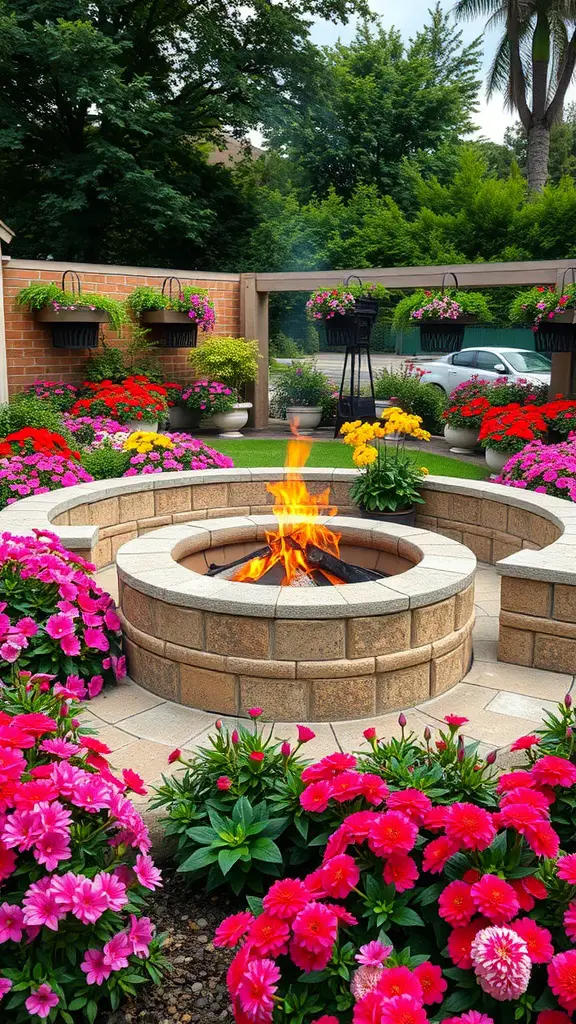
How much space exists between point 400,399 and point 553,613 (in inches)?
400

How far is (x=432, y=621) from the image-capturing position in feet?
11.7

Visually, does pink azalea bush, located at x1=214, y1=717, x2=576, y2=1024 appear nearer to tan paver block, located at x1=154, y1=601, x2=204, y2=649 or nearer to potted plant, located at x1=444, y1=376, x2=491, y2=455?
tan paver block, located at x1=154, y1=601, x2=204, y2=649

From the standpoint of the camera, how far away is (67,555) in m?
3.89

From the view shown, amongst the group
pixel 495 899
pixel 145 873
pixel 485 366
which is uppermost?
pixel 485 366

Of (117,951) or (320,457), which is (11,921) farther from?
(320,457)

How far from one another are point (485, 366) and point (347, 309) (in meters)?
Result: 5.34

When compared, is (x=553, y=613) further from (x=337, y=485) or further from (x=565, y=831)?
(x=337, y=485)

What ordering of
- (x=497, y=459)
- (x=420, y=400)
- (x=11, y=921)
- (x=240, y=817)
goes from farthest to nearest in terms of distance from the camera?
(x=420, y=400)
(x=497, y=459)
(x=240, y=817)
(x=11, y=921)

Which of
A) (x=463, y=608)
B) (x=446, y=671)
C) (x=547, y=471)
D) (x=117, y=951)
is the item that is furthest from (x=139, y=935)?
(x=547, y=471)

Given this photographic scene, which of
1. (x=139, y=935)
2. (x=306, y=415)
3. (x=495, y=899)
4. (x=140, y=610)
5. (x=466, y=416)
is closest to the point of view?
(x=495, y=899)

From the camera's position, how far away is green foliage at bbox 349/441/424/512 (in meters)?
5.88

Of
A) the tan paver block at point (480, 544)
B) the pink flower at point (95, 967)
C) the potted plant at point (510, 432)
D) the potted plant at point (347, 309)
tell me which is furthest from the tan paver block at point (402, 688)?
the potted plant at point (347, 309)

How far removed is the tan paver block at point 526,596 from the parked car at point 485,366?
1177 centimetres

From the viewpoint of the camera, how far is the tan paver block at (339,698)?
3373 mm
